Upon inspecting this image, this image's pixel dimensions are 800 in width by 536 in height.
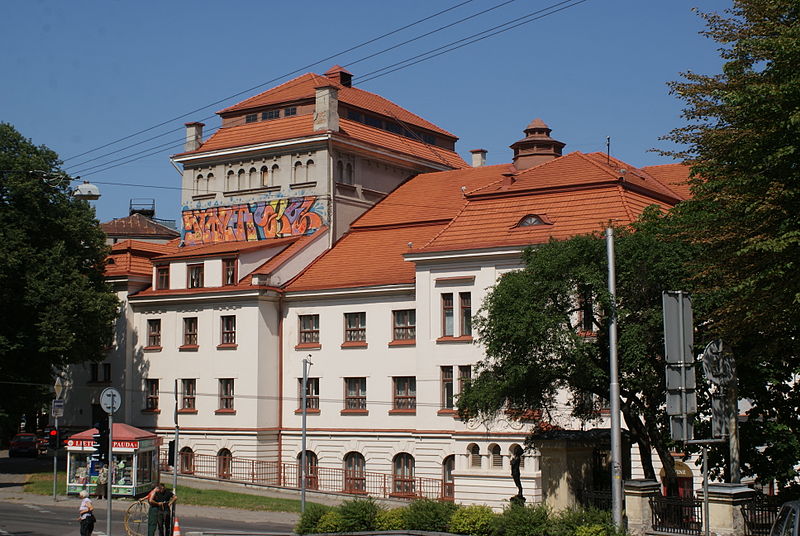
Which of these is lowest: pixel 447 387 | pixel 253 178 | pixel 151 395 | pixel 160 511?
pixel 160 511

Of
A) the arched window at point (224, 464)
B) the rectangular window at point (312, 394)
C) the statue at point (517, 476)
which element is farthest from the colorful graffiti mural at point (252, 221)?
the statue at point (517, 476)

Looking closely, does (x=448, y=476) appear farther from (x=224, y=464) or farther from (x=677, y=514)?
(x=677, y=514)

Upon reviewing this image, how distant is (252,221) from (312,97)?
24.5 ft

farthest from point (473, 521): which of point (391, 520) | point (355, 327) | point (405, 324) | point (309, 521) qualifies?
point (355, 327)

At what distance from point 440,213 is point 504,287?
2237 cm

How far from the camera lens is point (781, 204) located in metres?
22.1

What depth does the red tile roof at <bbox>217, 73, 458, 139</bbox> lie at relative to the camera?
60.2m

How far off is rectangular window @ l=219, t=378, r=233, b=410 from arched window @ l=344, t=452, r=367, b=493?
6835mm

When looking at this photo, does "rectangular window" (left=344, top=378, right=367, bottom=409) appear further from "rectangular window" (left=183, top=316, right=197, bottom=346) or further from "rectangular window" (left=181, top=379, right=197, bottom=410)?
"rectangular window" (left=183, top=316, right=197, bottom=346)

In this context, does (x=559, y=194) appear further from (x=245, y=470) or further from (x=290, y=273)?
(x=245, y=470)

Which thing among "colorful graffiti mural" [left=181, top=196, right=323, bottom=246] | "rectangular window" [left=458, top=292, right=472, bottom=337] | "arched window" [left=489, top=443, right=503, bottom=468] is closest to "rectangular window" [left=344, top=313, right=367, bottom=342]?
"rectangular window" [left=458, top=292, right=472, bottom=337]

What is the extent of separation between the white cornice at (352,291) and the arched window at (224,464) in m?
8.31

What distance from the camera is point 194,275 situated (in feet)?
186

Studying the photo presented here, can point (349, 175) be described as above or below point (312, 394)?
above
